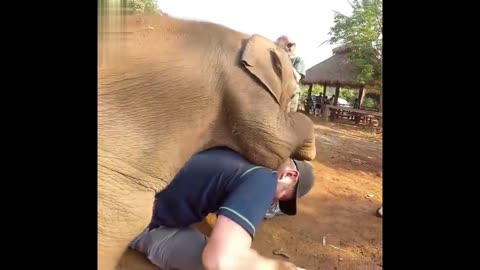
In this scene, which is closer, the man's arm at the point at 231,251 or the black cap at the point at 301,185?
the man's arm at the point at 231,251

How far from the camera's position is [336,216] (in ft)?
6.77

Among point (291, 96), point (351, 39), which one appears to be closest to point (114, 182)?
point (291, 96)

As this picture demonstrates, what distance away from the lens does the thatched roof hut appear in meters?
2.07

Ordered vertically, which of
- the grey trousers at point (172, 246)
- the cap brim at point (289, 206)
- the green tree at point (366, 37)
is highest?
the green tree at point (366, 37)

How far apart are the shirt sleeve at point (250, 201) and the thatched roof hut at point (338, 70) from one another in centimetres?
45

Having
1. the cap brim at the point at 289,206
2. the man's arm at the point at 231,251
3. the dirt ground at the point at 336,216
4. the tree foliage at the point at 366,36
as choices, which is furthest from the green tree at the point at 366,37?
the man's arm at the point at 231,251

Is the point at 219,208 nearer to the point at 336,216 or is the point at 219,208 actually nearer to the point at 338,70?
the point at 336,216

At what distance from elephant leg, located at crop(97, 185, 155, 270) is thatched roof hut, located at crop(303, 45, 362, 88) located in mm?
833

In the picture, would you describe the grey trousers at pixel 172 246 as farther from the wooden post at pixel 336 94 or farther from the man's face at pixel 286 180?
the wooden post at pixel 336 94

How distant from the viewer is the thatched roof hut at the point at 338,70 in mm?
2070

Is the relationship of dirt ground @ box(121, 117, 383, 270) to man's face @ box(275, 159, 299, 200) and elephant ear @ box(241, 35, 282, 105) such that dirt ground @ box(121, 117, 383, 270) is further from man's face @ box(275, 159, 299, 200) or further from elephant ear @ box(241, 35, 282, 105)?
elephant ear @ box(241, 35, 282, 105)
